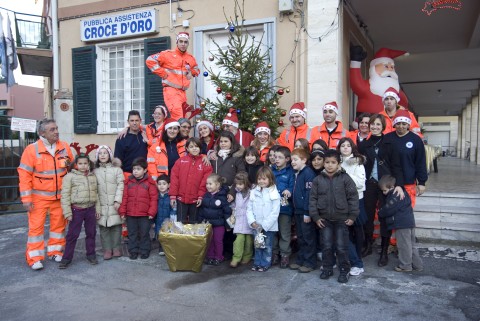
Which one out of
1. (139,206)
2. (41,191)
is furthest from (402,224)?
(41,191)

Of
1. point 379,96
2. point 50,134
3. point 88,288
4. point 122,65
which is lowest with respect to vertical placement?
point 88,288

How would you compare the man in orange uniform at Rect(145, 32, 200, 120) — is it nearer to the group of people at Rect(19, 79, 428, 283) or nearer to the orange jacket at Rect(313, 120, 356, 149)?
the group of people at Rect(19, 79, 428, 283)

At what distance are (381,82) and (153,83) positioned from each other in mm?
4698

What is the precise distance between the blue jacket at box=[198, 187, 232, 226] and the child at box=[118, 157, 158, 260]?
2.52 feet

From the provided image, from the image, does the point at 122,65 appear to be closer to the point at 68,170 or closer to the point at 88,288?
the point at 68,170

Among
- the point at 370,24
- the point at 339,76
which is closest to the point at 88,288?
the point at 339,76

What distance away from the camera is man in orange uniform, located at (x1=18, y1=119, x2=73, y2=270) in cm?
521

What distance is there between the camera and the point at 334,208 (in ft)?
14.8

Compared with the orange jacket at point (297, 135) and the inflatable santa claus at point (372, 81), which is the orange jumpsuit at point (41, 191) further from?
the inflatable santa claus at point (372, 81)

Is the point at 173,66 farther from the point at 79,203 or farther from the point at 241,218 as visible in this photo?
the point at 241,218

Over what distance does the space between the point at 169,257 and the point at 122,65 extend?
18.8 feet

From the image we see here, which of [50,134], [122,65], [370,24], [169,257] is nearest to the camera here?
[169,257]

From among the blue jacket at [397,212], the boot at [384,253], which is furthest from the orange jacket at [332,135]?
the boot at [384,253]

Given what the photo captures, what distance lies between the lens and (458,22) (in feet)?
31.3
